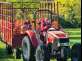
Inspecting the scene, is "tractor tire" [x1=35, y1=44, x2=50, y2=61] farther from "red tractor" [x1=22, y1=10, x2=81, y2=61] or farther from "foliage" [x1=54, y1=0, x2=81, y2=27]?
"foliage" [x1=54, y1=0, x2=81, y2=27]

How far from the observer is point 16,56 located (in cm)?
934

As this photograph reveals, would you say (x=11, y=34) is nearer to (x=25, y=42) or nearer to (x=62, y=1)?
(x=25, y=42)

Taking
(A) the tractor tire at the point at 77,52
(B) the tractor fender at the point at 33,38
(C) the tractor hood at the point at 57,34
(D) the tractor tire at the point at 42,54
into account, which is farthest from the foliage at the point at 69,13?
(D) the tractor tire at the point at 42,54

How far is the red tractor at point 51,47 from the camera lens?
6.98 m

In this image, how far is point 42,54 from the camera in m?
7.02

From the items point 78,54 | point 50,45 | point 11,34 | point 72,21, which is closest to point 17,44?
point 11,34

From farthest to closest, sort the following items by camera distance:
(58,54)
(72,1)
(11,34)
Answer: (72,1), (11,34), (58,54)

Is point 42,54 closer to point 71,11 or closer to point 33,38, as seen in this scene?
point 33,38

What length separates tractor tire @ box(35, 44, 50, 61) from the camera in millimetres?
6898

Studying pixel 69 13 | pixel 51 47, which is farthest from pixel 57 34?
pixel 69 13

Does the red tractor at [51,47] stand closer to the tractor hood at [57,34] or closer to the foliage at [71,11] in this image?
the tractor hood at [57,34]

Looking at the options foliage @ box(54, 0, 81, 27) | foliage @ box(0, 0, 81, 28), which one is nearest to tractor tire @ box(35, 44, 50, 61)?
foliage @ box(0, 0, 81, 28)

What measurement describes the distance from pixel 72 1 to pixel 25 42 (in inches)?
1478

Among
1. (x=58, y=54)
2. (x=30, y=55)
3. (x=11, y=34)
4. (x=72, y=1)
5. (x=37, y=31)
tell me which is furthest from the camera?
(x=72, y=1)
